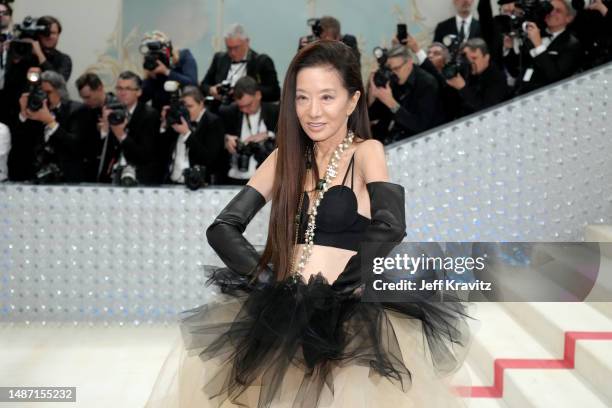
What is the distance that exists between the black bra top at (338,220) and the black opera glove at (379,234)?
0.50 ft

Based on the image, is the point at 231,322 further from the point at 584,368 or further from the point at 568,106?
the point at 568,106

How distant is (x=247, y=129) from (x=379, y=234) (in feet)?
12.5

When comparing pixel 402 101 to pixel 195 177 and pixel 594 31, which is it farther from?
pixel 195 177

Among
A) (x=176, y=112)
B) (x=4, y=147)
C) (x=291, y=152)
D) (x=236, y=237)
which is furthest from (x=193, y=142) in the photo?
(x=236, y=237)

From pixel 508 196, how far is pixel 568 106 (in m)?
0.73

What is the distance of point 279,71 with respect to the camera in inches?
347

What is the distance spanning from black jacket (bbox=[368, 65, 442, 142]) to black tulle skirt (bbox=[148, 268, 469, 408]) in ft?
10.8

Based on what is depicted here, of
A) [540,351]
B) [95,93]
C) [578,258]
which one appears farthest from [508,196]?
[95,93]

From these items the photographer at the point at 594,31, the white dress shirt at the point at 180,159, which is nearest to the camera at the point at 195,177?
the white dress shirt at the point at 180,159

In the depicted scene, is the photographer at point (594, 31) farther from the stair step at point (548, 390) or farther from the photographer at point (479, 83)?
the stair step at point (548, 390)

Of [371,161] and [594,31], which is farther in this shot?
[594,31]

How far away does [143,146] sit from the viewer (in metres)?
6.16

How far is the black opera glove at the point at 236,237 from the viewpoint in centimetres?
274

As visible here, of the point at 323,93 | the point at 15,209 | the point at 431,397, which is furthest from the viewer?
the point at 15,209
